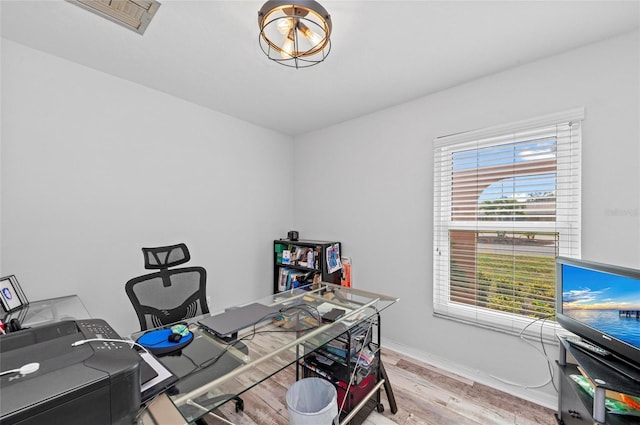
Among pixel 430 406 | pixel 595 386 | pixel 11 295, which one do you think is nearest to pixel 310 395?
pixel 430 406

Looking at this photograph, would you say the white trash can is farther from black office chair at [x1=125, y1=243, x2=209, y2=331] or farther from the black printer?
the black printer

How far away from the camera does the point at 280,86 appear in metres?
2.22

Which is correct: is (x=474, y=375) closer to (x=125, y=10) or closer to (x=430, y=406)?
(x=430, y=406)

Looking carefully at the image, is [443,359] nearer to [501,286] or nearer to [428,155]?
[501,286]

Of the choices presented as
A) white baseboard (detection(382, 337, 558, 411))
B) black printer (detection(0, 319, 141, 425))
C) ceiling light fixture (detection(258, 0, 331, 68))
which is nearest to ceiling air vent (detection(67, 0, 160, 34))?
ceiling light fixture (detection(258, 0, 331, 68))

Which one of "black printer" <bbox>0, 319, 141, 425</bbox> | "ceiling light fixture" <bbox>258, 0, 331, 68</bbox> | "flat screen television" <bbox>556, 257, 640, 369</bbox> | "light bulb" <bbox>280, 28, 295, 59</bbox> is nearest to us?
"black printer" <bbox>0, 319, 141, 425</bbox>

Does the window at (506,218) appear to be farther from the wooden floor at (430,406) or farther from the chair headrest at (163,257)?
the chair headrest at (163,257)

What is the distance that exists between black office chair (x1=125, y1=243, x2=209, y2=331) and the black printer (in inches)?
35.2

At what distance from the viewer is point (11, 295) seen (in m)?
1.52

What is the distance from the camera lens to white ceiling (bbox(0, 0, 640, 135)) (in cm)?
142

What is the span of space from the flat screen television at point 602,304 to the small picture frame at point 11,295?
3274 mm

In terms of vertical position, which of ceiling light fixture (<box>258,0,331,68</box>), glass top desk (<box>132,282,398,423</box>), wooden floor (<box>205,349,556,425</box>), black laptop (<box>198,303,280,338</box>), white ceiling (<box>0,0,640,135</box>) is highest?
white ceiling (<box>0,0,640,135</box>)

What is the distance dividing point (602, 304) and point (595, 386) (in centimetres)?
45

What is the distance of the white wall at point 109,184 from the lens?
1.71 metres
